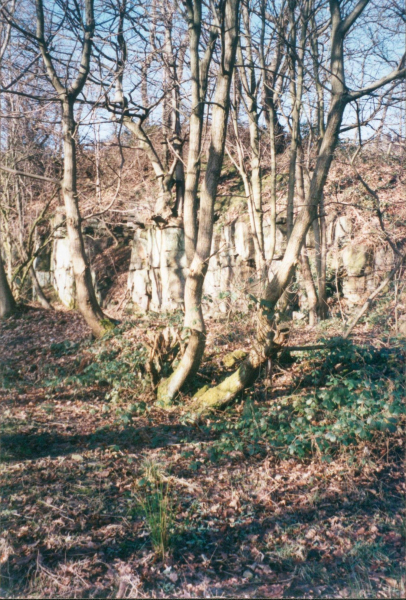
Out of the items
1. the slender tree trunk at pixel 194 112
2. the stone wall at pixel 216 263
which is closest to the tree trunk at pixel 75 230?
the stone wall at pixel 216 263

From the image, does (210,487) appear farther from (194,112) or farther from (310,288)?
(310,288)

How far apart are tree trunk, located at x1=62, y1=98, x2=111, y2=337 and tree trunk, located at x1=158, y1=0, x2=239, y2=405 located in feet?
12.7

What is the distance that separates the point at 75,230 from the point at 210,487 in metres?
6.94

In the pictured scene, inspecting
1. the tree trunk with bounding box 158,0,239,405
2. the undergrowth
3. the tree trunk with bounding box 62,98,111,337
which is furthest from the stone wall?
the undergrowth

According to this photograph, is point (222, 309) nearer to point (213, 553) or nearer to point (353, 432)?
point (353, 432)

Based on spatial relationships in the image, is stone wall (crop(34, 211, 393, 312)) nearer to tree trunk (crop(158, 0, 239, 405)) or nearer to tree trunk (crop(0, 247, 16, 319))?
tree trunk (crop(0, 247, 16, 319))

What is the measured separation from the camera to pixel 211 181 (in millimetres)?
6324

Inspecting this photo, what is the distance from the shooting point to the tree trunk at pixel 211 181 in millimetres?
6156

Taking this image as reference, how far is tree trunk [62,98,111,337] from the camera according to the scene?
955 cm

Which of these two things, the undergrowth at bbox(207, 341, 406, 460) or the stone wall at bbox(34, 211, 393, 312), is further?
the stone wall at bbox(34, 211, 393, 312)

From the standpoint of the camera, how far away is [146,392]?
7.21 m

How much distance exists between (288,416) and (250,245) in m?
6.38

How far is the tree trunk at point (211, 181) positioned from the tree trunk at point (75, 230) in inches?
152

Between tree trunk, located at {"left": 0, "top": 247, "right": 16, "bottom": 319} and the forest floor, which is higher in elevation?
tree trunk, located at {"left": 0, "top": 247, "right": 16, "bottom": 319}
